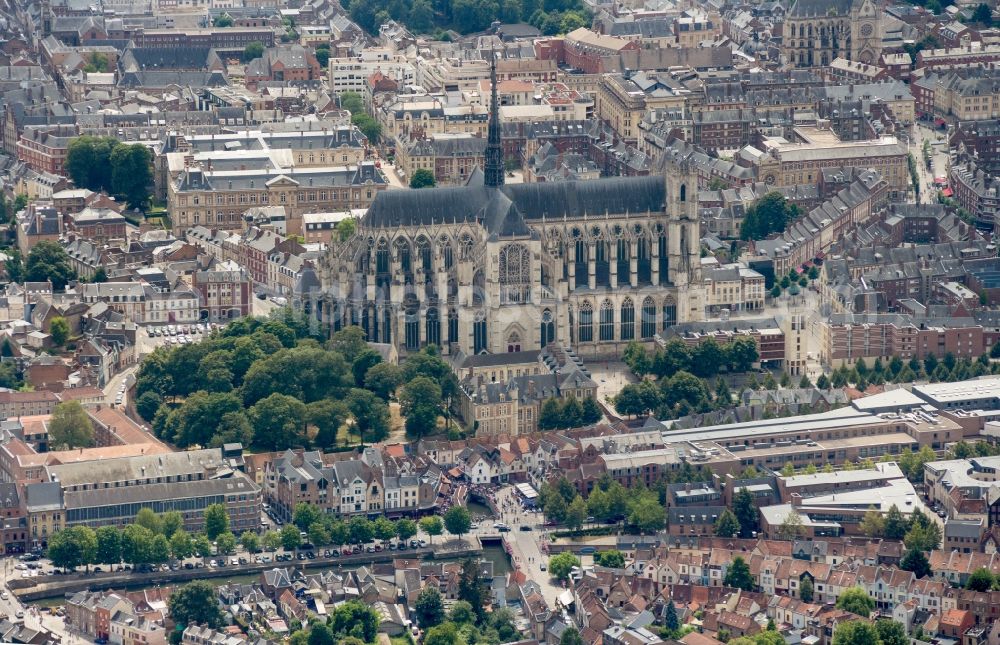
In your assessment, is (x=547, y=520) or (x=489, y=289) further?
(x=489, y=289)

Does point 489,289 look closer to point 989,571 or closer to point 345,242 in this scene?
point 345,242

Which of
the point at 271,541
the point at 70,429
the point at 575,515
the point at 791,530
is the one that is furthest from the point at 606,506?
the point at 70,429

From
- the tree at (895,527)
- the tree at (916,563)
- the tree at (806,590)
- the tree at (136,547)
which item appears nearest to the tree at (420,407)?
the tree at (136,547)

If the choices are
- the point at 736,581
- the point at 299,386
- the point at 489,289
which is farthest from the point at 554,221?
the point at 736,581

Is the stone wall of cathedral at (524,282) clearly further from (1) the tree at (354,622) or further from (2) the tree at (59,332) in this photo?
(1) the tree at (354,622)

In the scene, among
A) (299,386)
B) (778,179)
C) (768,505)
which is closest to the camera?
(768,505)

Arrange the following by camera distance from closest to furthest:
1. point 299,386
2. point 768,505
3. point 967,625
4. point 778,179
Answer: point 967,625, point 768,505, point 299,386, point 778,179
